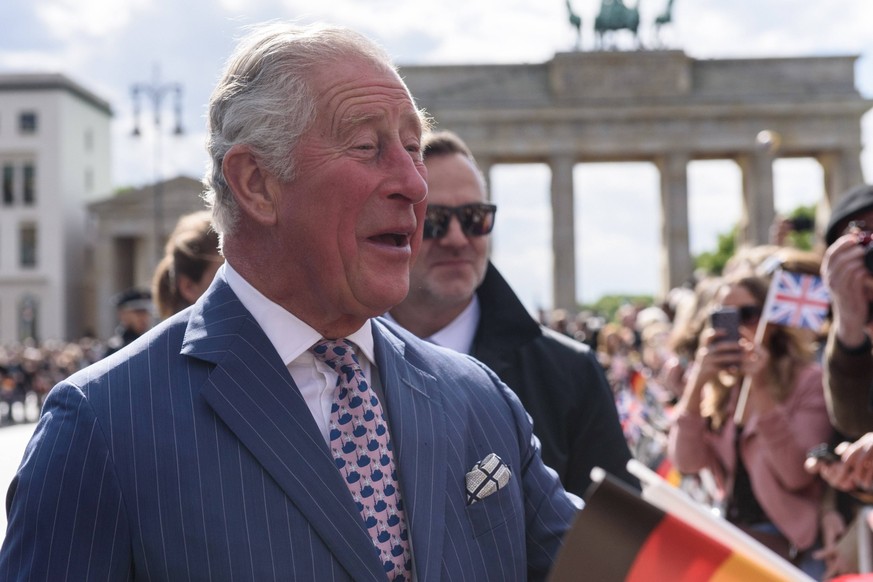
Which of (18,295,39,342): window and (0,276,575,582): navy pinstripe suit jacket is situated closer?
(0,276,575,582): navy pinstripe suit jacket

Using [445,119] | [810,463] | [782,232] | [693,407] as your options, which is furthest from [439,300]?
[445,119]

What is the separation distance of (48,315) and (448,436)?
2805 inches

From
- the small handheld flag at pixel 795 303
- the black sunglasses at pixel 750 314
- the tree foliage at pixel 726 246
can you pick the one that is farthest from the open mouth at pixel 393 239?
the tree foliage at pixel 726 246

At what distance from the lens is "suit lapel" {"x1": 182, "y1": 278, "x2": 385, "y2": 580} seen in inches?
80.6

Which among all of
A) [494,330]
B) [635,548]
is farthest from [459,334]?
[635,548]

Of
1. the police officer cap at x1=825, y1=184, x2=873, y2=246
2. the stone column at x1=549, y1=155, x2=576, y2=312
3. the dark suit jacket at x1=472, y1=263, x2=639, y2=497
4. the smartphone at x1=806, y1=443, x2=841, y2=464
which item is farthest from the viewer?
the stone column at x1=549, y1=155, x2=576, y2=312

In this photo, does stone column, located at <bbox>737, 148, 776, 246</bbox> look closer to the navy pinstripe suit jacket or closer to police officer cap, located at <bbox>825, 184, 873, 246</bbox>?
police officer cap, located at <bbox>825, 184, 873, 246</bbox>

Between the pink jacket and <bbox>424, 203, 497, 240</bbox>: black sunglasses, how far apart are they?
2380 mm

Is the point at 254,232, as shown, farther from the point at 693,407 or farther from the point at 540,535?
the point at 693,407

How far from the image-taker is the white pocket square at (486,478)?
2305 millimetres

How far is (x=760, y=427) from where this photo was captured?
5.89 m

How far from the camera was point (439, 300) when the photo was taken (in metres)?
4.19

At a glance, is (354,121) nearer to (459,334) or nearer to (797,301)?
(459,334)

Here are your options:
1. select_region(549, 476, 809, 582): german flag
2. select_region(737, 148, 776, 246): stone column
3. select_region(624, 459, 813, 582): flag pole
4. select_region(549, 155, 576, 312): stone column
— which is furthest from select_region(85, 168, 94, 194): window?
select_region(624, 459, 813, 582): flag pole
